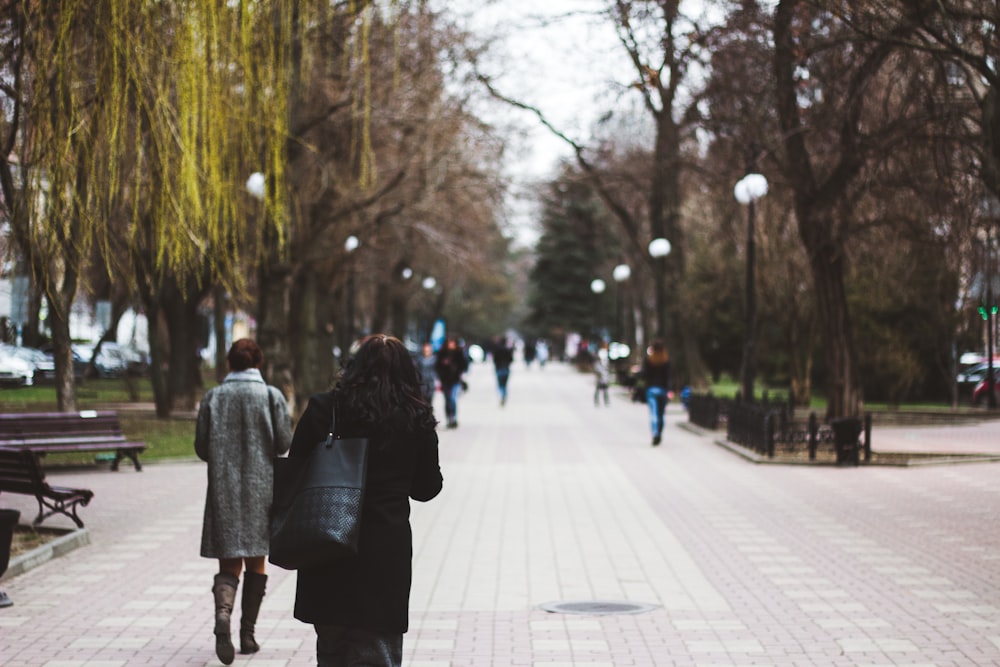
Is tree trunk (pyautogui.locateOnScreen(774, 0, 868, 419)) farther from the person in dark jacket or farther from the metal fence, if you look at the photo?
the person in dark jacket

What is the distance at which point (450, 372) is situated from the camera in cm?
2814

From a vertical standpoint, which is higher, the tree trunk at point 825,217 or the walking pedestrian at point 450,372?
the tree trunk at point 825,217

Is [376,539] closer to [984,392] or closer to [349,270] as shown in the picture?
[349,270]

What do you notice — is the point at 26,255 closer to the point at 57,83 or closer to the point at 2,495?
the point at 57,83

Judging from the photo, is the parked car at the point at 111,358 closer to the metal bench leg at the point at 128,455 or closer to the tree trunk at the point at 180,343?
the tree trunk at the point at 180,343

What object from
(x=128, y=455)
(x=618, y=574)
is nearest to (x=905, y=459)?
(x=128, y=455)

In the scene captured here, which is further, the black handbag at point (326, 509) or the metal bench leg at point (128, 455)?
the metal bench leg at point (128, 455)

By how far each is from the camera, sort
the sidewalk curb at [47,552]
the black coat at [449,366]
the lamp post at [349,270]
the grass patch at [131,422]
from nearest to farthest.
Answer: the sidewalk curb at [47,552], the grass patch at [131,422], the black coat at [449,366], the lamp post at [349,270]

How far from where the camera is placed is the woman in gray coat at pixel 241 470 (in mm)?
7719

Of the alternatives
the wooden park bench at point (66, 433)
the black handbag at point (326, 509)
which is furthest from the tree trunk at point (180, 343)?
the black handbag at point (326, 509)

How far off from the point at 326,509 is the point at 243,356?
3102 millimetres

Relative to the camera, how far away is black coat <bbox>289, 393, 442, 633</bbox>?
200 inches

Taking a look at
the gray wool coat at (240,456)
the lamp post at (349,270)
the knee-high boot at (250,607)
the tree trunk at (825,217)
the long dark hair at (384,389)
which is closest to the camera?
the long dark hair at (384,389)

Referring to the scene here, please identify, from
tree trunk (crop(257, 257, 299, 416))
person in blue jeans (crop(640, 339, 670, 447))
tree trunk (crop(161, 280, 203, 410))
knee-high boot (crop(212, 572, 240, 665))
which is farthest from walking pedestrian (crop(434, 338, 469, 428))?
knee-high boot (crop(212, 572, 240, 665))
